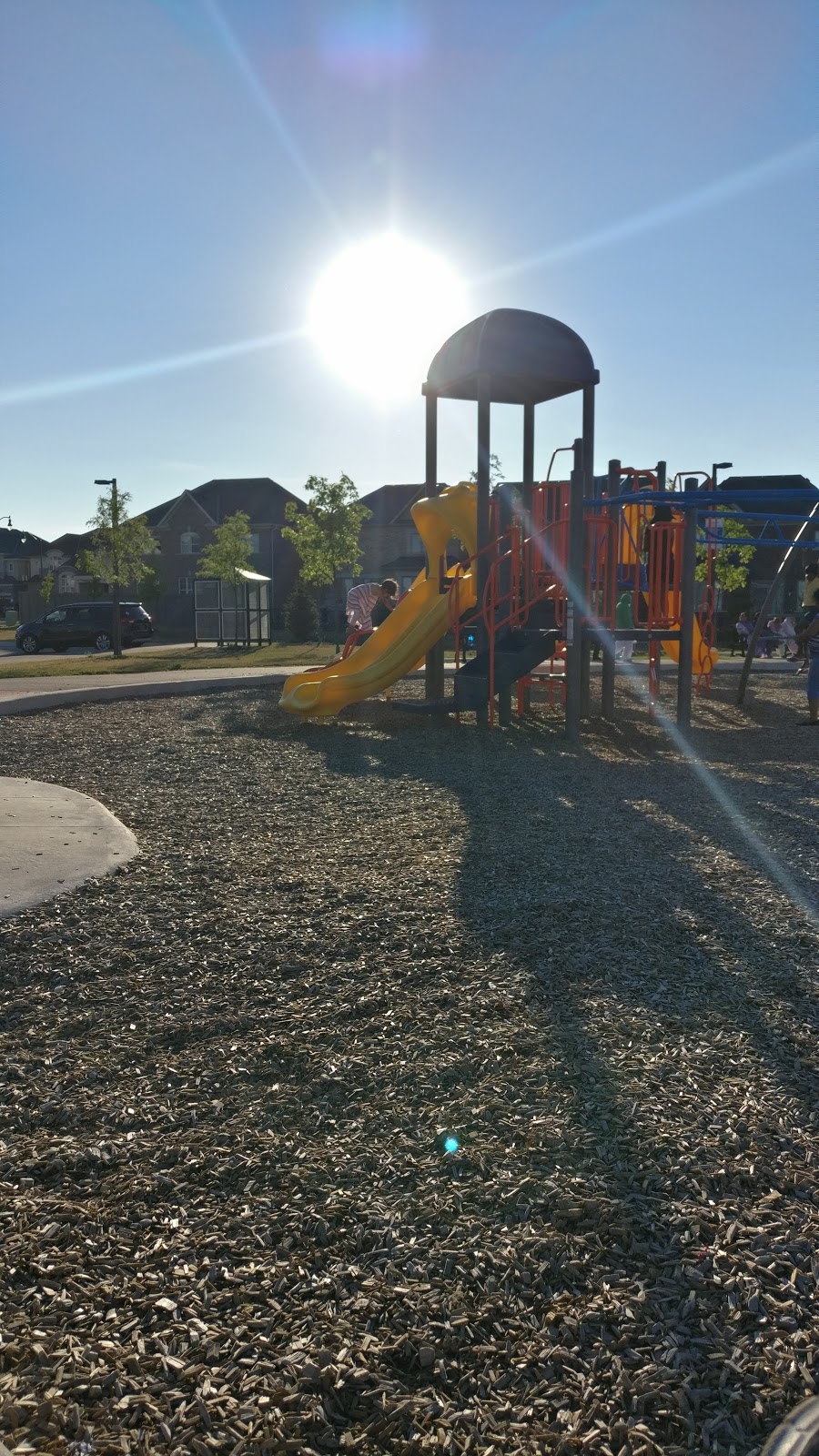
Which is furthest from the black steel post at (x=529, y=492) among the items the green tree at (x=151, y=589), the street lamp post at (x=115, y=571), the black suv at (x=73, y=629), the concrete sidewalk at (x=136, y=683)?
the green tree at (x=151, y=589)

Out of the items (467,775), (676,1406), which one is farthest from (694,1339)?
(467,775)

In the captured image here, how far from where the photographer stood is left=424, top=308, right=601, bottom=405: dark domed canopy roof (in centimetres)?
1233

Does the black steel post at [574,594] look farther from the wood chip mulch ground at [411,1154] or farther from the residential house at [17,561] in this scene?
the residential house at [17,561]

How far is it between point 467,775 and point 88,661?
20837 mm

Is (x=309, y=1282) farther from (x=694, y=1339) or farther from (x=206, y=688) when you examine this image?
(x=206, y=688)

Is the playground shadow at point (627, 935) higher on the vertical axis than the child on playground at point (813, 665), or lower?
lower

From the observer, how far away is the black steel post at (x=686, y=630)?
1179 centimetres

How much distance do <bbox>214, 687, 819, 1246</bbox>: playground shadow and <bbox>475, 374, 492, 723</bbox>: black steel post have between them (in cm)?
332

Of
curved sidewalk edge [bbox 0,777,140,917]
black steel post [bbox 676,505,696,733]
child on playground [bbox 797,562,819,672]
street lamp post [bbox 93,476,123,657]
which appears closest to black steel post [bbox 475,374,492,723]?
black steel post [bbox 676,505,696,733]

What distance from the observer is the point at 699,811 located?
7.36m

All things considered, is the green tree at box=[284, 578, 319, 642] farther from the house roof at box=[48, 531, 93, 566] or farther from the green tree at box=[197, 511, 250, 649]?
the house roof at box=[48, 531, 93, 566]

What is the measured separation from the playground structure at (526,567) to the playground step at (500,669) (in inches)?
0.5

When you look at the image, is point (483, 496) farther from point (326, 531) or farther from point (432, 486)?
point (326, 531)

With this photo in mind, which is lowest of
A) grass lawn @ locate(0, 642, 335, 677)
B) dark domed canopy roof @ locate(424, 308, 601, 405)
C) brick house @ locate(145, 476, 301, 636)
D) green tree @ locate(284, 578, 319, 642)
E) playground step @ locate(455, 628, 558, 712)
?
grass lawn @ locate(0, 642, 335, 677)
